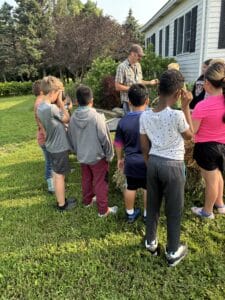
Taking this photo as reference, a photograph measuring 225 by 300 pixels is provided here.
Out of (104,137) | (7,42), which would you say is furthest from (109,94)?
(7,42)

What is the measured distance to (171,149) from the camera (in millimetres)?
2217

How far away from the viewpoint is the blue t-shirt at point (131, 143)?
267 centimetres

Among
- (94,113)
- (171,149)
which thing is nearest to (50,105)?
(94,113)

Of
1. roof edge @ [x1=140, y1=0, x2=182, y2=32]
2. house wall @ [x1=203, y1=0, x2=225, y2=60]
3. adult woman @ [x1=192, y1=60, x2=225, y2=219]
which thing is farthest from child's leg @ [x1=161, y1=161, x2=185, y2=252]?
roof edge @ [x1=140, y1=0, x2=182, y2=32]

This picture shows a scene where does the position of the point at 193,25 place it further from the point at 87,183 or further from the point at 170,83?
the point at 170,83

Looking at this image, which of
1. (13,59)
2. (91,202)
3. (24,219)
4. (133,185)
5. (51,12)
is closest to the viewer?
(133,185)

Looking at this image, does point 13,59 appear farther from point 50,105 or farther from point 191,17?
point 50,105

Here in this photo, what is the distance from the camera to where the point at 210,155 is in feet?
9.23

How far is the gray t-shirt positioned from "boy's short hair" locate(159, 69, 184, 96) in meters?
1.46

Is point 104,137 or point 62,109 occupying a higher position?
point 62,109

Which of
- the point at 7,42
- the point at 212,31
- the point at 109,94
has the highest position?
the point at 7,42

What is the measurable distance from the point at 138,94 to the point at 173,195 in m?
1.00

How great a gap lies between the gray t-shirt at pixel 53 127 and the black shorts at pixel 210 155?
1.54m

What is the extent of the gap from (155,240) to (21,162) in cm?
375
